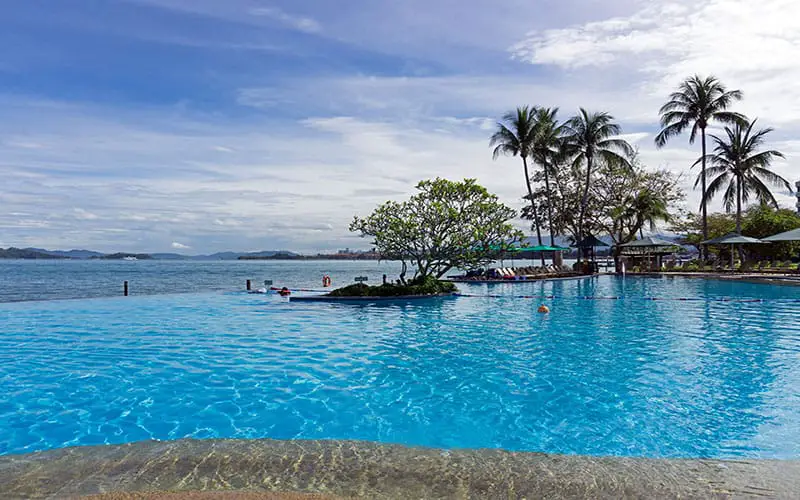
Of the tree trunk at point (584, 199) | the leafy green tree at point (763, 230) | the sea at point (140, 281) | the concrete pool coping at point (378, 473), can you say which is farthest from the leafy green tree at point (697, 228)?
the concrete pool coping at point (378, 473)

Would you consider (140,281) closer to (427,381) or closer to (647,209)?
(647,209)

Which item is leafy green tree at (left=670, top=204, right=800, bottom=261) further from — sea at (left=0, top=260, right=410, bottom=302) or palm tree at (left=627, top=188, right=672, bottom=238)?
sea at (left=0, top=260, right=410, bottom=302)

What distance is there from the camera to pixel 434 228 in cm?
2347

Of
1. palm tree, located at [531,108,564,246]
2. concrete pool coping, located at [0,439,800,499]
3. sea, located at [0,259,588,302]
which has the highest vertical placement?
palm tree, located at [531,108,564,246]

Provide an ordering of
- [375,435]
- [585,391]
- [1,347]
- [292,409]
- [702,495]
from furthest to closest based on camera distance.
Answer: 1. [1,347]
2. [585,391]
3. [292,409]
4. [375,435]
5. [702,495]

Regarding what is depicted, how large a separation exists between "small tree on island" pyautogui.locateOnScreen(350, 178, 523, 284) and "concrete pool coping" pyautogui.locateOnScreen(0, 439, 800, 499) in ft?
59.1

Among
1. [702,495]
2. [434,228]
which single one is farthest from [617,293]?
[702,495]

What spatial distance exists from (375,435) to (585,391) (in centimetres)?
371

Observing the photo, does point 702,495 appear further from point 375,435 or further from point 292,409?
point 292,409

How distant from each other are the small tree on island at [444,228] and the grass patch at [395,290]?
1.40ft

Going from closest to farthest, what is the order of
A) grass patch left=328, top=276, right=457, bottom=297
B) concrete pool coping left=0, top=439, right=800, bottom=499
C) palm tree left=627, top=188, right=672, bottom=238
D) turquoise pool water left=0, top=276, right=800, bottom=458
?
concrete pool coping left=0, top=439, right=800, bottom=499 < turquoise pool water left=0, top=276, right=800, bottom=458 < grass patch left=328, top=276, right=457, bottom=297 < palm tree left=627, top=188, right=672, bottom=238

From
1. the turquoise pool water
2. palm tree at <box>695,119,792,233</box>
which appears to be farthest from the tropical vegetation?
the turquoise pool water

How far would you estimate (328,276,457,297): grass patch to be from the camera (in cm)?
2292

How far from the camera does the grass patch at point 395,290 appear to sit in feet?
75.2
